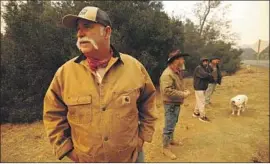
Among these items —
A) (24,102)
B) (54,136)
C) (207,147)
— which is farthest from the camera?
(24,102)

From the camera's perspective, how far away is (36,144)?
7191 mm

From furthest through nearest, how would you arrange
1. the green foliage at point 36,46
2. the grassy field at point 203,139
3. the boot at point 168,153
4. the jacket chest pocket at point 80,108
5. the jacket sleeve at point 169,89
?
the green foliage at point 36,46 < the grassy field at point 203,139 < the boot at point 168,153 < the jacket sleeve at point 169,89 < the jacket chest pocket at point 80,108

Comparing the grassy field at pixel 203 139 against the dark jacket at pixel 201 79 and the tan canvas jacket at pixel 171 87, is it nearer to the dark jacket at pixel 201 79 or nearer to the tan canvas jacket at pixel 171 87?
the dark jacket at pixel 201 79

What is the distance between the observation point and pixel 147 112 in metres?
2.60

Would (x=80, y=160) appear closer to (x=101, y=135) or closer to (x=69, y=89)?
(x=101, y=135)

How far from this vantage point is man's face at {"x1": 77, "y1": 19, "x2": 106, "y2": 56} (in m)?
2.24

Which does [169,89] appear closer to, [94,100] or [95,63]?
[95,63]

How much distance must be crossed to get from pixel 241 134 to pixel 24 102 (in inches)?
288

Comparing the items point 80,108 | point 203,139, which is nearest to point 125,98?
point 80,108

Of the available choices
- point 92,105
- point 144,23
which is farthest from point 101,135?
point 144,23

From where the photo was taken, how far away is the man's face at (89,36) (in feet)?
7.36

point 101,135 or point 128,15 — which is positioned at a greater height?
point 128,15

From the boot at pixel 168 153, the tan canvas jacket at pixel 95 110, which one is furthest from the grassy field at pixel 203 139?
the tan canvas jacket at pixel 95 110

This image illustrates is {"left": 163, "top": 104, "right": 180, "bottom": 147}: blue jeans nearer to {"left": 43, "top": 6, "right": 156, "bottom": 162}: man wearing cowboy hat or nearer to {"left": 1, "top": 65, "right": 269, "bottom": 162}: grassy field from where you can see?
{"left": 1, "top": 65, "right": 269, "bottom": 162}: grassy field
